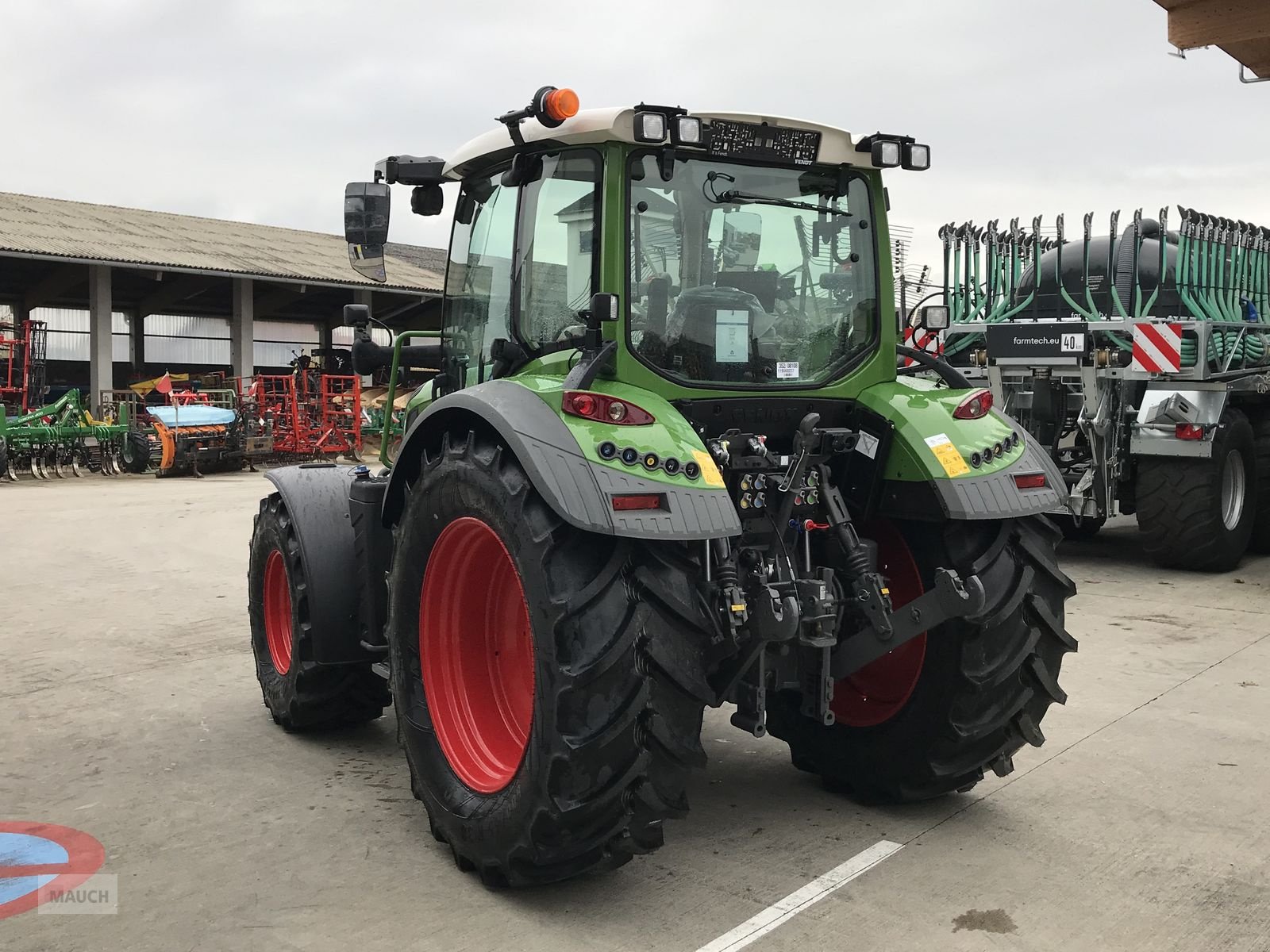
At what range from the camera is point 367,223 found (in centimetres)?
421

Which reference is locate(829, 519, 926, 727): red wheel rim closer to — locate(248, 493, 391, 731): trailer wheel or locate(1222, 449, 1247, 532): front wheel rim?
locate(248, 493, 391, 731): trailer wheel

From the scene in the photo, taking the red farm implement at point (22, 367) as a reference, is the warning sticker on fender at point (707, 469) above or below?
below

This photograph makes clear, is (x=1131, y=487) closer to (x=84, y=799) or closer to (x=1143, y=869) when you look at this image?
(x=1143, y=869)

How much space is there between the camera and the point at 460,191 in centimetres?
466

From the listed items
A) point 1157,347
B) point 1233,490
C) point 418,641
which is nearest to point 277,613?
point 418,641

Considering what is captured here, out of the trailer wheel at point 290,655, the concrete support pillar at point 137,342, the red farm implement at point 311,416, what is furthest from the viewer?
the concrete support pillar at point 137,342

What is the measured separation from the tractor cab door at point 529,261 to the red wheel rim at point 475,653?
68 centimetres

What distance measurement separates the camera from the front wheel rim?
924 cm

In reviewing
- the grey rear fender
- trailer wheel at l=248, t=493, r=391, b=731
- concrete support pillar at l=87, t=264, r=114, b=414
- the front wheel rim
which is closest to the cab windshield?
the grey rear fender

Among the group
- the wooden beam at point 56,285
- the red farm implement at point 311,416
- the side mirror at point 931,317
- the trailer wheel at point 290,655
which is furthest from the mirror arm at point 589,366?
the wooden beam at point 56,285

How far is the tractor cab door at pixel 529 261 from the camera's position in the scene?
3.78 metres

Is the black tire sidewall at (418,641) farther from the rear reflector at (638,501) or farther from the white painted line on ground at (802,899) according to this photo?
the white painted line on ground at (802,899)

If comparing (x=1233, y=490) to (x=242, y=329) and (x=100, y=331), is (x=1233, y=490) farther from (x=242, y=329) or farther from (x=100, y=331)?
(x=242, y=329)

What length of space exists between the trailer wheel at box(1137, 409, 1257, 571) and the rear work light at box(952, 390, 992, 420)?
5.42 metres
